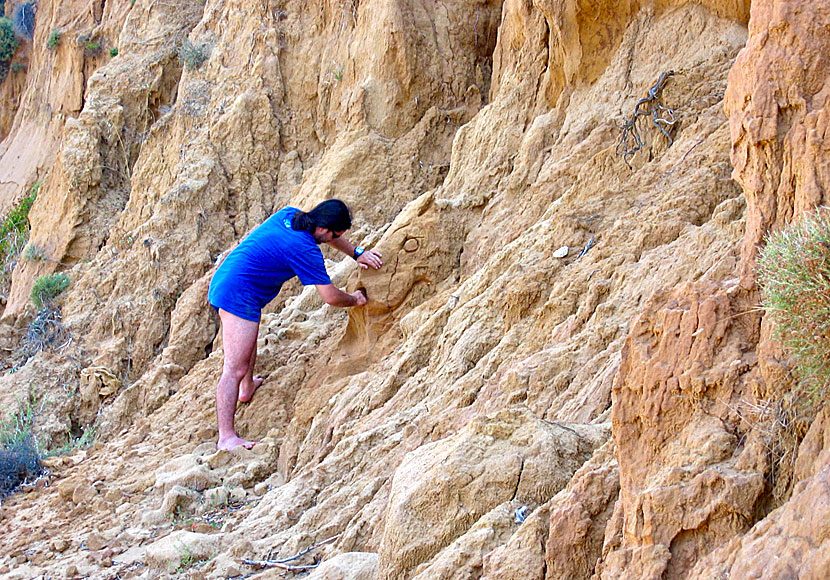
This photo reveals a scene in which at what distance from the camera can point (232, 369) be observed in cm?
→ 678

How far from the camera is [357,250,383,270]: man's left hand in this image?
6.45 meters

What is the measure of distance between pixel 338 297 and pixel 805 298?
4254mm

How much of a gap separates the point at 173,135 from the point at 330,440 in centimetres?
603

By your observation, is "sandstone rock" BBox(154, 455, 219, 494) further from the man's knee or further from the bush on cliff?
the bush on cliff

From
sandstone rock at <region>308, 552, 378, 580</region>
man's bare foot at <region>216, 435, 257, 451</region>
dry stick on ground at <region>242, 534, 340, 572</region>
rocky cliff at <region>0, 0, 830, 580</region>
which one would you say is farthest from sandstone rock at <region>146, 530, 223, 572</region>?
man's bare foot at <region>216, 435, 257, 451</region>

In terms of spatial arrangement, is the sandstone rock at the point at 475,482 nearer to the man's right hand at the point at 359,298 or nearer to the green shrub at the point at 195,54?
the man's right hand at the point at 359,298

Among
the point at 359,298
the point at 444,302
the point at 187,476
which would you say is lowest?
the point at 187,476

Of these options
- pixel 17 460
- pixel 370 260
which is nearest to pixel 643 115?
pixel 370 260

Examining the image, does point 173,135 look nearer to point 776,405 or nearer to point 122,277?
point 122,277

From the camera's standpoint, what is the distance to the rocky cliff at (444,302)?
2838mm

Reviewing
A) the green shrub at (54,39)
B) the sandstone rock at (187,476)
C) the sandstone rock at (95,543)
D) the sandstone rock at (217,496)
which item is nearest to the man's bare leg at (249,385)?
the sandstone rock at (187,476)

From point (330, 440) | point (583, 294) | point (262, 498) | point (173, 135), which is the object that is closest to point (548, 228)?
point (583, 294)

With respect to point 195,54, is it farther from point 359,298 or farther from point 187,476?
point 187,476

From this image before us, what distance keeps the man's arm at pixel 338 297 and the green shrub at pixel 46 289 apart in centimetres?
530
